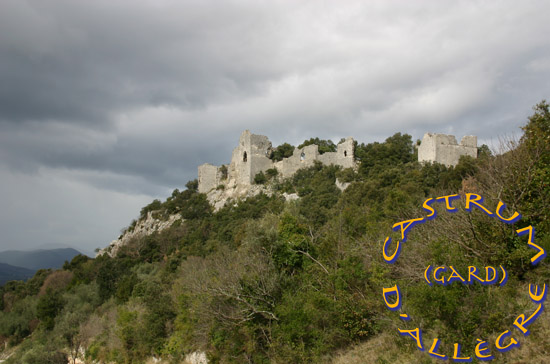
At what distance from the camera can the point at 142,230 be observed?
148 ft

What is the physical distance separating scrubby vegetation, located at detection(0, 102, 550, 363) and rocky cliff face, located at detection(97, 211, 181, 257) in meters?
15.2

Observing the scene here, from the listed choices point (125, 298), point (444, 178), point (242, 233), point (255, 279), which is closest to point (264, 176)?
point (242, 233)

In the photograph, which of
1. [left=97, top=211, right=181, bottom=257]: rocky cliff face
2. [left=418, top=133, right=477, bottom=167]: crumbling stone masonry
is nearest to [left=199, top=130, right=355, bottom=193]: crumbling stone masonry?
[left=97, top=211, right=181, bottom=257]: rocky cliff face

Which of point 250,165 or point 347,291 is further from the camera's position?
point 250,165

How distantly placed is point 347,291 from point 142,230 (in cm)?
3800

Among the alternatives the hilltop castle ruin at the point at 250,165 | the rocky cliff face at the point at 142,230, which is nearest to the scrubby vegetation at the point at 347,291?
the hilltop castle ruin at the point at 250,165

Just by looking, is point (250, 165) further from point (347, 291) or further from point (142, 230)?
point (347, 291)

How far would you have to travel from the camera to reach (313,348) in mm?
11133

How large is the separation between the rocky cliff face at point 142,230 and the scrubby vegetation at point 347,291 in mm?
15240

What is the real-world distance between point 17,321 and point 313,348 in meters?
32.6

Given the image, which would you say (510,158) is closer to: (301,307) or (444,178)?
(301,307)

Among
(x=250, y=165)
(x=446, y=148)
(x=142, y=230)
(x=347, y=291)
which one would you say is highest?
(x=250, y=165)

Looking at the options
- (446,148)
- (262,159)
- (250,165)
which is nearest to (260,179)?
(250,165)

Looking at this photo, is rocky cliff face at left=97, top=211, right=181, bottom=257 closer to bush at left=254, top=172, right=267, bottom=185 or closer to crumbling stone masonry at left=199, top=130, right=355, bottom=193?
crumbling stone masonry at left=199, top=130, right=355, bottom=193
